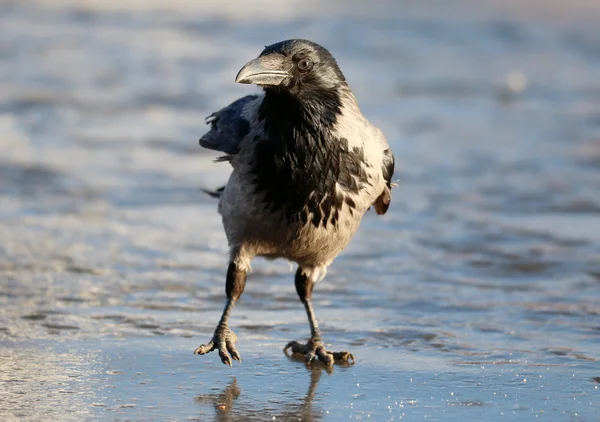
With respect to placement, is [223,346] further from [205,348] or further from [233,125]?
[233,125]

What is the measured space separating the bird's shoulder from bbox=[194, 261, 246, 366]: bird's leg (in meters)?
0.61

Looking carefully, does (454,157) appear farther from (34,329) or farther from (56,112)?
(34,329)

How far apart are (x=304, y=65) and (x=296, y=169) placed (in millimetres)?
498

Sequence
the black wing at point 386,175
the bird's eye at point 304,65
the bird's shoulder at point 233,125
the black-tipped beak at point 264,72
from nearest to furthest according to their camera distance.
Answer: the black-tipped beak at point 264,72 → the bird's eye at point 304,65 → the bird's shoulder at point 233,125 → the black wing at point 386,175

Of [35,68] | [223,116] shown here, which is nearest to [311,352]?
[223,116]

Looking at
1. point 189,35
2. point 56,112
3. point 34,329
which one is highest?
point 189,35

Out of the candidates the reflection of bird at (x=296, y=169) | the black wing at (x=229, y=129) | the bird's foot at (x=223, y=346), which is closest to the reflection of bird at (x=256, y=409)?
the bird's foot at (x=223, y=346)

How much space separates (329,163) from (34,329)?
1.77 meters

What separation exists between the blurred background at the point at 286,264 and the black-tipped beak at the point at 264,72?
4.45 ft

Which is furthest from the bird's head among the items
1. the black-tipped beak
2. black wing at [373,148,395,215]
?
black wing at [373,148,395,215]

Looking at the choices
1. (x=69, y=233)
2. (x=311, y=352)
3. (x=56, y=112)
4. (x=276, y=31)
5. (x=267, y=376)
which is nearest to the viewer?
(x=267, y=376)

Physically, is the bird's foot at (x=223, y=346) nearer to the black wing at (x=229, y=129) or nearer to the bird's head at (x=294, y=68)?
the black wing at (x=229, y=129)

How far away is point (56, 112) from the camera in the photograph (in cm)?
1259

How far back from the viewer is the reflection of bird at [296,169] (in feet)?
18.2
